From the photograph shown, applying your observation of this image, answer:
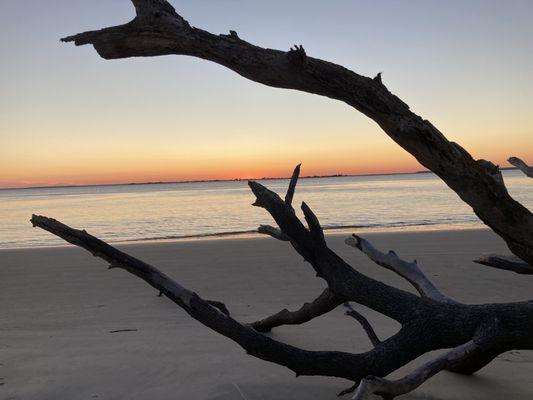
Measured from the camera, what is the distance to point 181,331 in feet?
16.9

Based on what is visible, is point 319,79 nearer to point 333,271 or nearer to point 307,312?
point 333,271

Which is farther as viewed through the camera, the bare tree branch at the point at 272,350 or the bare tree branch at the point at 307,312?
the bare tree branch at the point at 307,312

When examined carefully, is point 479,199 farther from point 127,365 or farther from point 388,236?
point 388,236

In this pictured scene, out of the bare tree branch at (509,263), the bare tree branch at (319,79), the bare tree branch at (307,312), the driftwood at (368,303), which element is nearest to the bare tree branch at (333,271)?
the driftwood at (368,303)

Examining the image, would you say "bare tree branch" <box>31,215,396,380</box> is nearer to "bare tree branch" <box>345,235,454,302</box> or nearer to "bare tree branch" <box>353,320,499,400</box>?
"bare tree branch" <box>353,320,499,400</box>

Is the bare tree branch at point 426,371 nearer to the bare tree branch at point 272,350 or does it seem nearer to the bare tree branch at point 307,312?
the bare tree branch at point 272,350

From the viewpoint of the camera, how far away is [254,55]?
255cm

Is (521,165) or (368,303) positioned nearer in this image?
(368,303)

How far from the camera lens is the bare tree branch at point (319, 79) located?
2.48 m

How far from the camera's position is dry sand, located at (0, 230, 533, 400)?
356 cm

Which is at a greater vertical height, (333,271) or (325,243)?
(325,243)

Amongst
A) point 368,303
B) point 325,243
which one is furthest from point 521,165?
point 325,243

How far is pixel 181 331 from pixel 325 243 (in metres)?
2.81

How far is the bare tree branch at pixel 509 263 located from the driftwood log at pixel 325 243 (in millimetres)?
599
